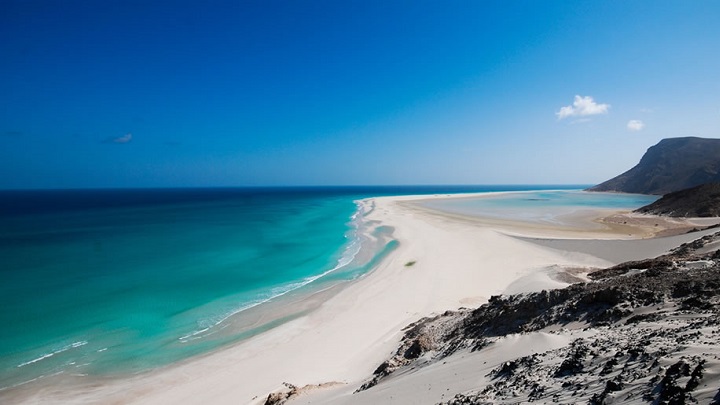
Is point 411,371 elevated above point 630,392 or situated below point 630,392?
below

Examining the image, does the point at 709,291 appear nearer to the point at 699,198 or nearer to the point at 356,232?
the point at 356,232

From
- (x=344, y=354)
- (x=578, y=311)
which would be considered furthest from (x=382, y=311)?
(x=578, y=311)

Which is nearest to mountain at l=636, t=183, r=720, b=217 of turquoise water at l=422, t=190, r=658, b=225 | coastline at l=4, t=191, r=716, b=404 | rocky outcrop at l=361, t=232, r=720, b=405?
turquoise water at l=422, t=190, r=658, b=225

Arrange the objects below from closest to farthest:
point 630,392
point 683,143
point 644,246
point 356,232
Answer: point 630,392 < point 644,246 < point 356,232 < point 683,143

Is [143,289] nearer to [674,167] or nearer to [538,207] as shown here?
[538,207]

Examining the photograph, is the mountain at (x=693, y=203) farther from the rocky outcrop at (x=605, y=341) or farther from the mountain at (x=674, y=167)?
the mountain at (x=674, y=167)

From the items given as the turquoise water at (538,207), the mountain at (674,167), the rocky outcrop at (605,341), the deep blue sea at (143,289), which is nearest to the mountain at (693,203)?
the turquoise water at (538,207)
